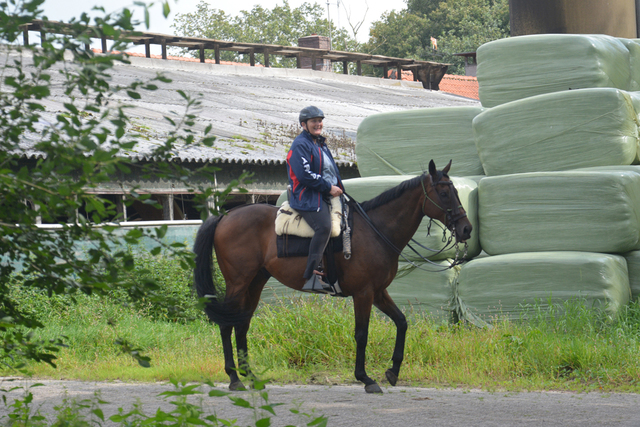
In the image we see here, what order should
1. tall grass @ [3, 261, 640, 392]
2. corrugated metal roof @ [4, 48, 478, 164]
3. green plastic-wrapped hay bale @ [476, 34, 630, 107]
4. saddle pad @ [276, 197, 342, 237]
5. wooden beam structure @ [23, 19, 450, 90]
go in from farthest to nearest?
wooden beam structure @ [23, 19, 450, 90] → corrugated metal roof @ [4, 48, 478, 164] → green plastic-wrapped hay bale @ [476, 34, 630, 107] → saddle pad @ [276, 197, 342, 237] → tall grass @ [3, 261, 640, 392]

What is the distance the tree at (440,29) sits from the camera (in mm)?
46219

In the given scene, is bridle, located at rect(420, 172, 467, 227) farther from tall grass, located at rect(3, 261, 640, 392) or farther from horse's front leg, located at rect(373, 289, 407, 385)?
tall grass, located at rect(3, 261, 640, 392)

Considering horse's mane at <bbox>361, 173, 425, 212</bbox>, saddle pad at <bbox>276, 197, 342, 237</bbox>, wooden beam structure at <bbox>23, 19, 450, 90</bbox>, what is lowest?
saddle pad at <bbox>276, 197, 342, 237</bbox>

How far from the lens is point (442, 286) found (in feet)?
24.8

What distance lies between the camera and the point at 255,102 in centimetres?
1941

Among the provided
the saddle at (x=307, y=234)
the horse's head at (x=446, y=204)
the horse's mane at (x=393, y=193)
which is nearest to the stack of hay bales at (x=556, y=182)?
the horse's head at (x=446, y=204)

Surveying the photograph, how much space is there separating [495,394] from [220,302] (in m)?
2.46

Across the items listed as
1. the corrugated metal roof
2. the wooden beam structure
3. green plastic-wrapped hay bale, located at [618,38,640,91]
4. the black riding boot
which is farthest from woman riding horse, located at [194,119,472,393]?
the wooden beam structure

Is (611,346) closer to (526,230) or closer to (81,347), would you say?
(526,230)

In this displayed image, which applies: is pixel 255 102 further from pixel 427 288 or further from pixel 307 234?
pixel 307 234

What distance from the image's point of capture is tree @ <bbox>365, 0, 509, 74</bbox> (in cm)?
4622

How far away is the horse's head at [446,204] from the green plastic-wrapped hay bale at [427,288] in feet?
4.88

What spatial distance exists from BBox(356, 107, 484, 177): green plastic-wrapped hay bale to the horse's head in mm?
2300

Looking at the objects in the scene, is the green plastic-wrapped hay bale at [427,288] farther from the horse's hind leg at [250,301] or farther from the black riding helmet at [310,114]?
the black riding helmet at [310,114]
